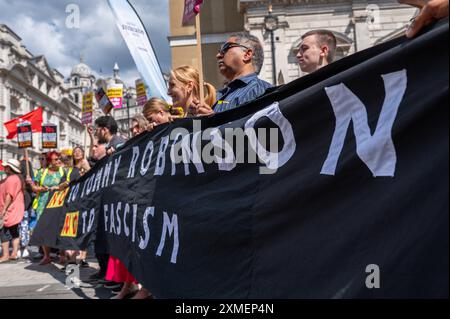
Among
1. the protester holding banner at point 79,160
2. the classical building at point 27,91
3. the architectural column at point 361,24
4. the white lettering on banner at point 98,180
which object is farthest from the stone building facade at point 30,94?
the white lettering on banner at point 98,180

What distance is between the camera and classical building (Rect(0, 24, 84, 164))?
58.3m

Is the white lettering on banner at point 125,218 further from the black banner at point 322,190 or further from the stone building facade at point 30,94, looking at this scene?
the stone building facade at point 30,94

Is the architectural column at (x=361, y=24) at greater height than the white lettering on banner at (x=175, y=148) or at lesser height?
greater

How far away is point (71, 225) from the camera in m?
5.55

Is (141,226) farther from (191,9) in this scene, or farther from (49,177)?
(49,177)

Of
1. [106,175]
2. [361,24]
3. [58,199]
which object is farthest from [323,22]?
[106,175]

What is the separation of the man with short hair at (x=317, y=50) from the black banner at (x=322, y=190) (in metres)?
1.07

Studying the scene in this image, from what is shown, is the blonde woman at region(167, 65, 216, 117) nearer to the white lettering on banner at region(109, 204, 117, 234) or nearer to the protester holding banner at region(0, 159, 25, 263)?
the white lettering on banner at region(109, 204, 117, 234)

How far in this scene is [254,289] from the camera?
2.10 metres

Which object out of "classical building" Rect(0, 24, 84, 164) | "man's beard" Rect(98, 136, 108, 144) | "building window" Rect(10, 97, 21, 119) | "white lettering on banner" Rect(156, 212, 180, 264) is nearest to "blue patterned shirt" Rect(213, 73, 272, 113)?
"white lettering on banner" Rect(156, 212, 180, 264)

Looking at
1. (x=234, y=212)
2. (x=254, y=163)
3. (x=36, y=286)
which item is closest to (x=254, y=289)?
(x=234, y=212)

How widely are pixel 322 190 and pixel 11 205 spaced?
27.7 ft

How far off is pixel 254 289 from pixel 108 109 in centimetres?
689

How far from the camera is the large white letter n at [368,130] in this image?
5.26ft
